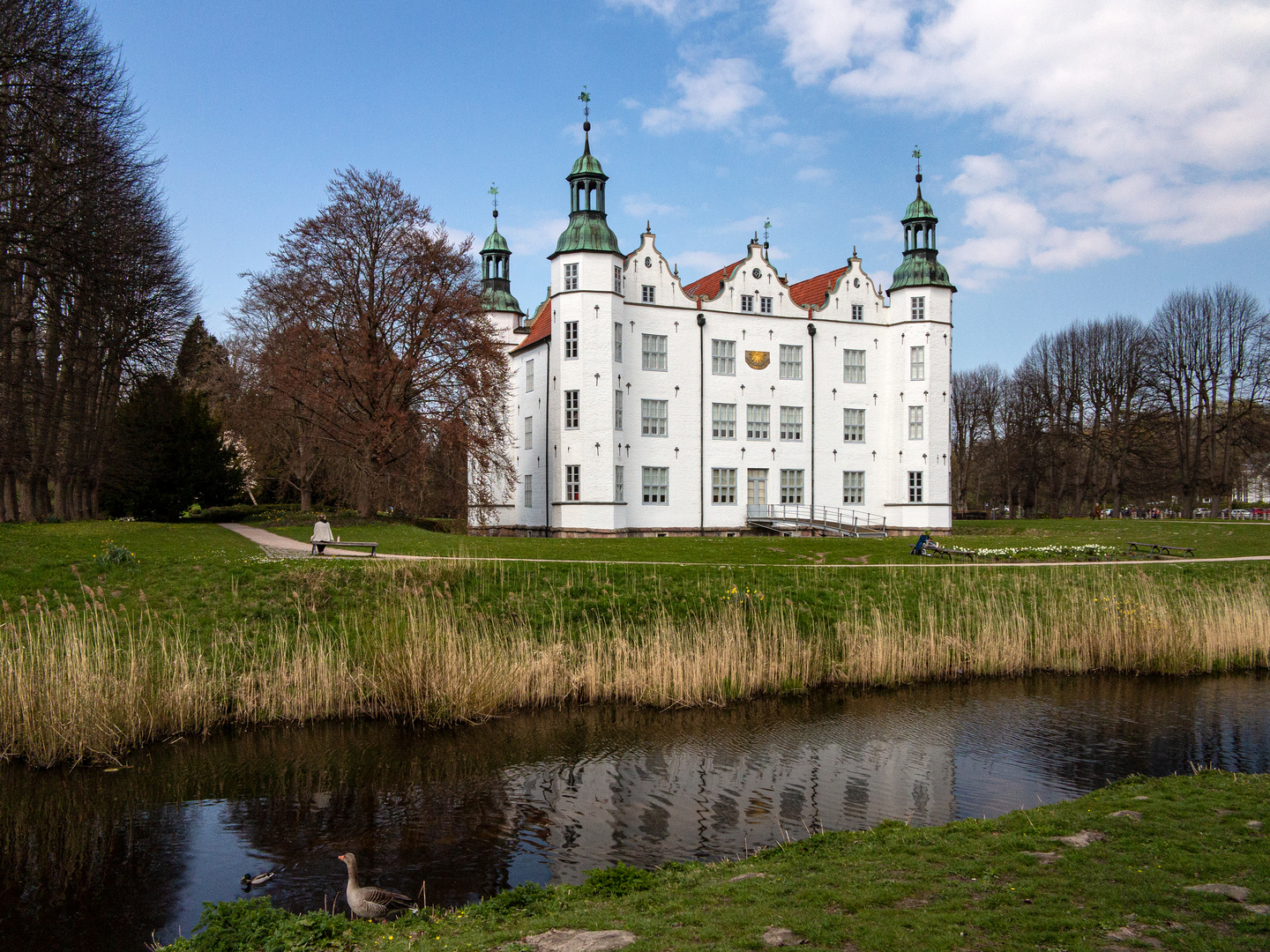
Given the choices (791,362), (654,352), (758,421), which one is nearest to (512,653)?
(654,352)

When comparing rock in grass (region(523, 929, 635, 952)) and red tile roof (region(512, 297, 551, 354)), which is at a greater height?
red tile roof (region(512, 297, 551, 354))

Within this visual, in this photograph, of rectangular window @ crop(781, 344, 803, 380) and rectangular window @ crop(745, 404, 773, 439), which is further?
rectangular window @ crop(781, 344, 803, 380)

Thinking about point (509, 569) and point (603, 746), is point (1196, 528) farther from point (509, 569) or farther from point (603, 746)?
point (603, 746)

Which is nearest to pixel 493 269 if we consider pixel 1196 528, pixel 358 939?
pixel 1196 528

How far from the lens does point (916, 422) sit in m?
41.8

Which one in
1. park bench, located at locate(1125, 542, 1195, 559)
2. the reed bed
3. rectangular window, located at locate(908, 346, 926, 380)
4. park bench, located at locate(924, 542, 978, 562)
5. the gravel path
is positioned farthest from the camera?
rectangular window, located at locate(908, 346, 926, 380)

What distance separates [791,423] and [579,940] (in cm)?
3703

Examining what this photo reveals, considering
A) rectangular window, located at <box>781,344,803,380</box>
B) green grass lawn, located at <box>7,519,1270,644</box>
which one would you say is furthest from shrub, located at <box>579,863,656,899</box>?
rectangular window, located at <box>781,344,803,380</box>

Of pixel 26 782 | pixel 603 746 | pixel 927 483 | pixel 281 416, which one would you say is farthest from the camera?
pixel 927 483

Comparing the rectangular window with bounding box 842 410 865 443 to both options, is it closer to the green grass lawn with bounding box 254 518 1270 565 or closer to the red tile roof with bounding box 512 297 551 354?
the green grass lawn with bounding box 254 518 1270 565

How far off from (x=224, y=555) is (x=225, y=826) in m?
10.5

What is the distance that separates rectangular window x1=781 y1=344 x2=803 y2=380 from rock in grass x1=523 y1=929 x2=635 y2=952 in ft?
121

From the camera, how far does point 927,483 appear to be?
41156 millimetres

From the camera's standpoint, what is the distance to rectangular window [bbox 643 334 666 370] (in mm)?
38875
